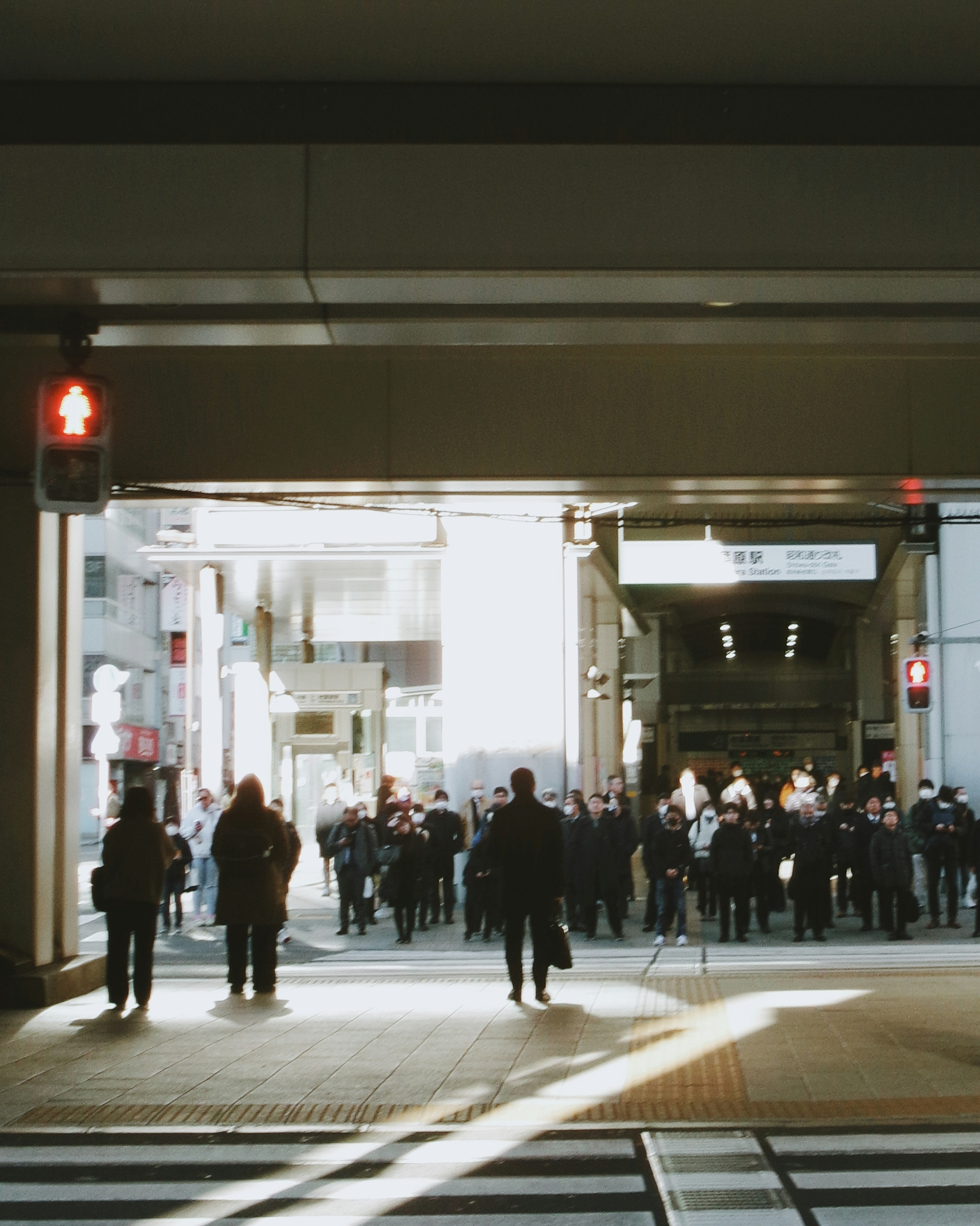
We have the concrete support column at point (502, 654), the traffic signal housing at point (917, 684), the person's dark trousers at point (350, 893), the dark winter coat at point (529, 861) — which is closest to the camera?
the dark winter coat at point (529, 861)

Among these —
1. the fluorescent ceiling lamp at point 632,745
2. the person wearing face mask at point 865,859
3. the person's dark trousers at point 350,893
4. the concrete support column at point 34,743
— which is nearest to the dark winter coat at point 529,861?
the concrete support column at point 34,743

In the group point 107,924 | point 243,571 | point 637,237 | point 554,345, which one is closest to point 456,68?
point 637,237

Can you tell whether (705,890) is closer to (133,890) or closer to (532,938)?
(532,938)

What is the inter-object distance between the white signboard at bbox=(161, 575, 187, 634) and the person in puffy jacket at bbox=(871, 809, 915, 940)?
38831 millimetres

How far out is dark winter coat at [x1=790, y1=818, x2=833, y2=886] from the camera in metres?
→ 17.5

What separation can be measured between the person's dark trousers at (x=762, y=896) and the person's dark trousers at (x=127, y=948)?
925 centimetres

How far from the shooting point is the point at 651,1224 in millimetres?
5414

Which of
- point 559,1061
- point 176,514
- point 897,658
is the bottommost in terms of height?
point 559,1061

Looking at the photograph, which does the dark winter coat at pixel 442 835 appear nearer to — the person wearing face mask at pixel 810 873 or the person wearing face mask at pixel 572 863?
the person wearing face mask at pixel 572 863

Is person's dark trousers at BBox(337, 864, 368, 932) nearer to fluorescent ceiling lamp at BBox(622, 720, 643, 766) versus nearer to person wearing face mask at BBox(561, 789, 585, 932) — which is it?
person wearing face mask at BBox(561, 789, 585, 932)

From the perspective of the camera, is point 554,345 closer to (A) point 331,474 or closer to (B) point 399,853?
(A) point 331,474

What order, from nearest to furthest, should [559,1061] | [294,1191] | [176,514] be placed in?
[294,1191]
[559,1061]
[176,514]

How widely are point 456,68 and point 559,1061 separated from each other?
543 centimetres

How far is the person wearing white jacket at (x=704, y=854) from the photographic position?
20203mm
